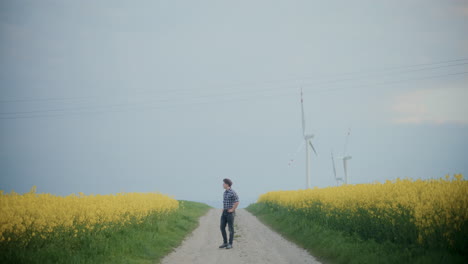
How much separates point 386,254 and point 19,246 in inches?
431

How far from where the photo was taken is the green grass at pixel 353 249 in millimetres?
9023

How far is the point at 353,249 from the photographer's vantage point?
12.0 m

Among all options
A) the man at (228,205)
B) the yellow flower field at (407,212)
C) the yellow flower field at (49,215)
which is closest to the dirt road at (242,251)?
the man at (228,205)

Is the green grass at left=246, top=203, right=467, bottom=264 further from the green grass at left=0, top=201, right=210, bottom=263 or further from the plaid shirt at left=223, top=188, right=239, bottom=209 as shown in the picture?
the green grass at left=0, top=201, right=210, bottom=263

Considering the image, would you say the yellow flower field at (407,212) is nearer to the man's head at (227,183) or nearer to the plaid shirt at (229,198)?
the plaid shirt at (229,198)

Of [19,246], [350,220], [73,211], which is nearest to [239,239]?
[350,220]

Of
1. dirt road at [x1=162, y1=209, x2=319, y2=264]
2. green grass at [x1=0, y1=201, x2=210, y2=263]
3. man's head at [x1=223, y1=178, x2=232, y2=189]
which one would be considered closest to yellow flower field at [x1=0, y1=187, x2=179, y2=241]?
green grass at [x1=0, y1=201, x2=210, y2=263]

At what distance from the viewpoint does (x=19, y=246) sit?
10906mm

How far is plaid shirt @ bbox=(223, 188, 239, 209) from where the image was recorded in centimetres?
1567

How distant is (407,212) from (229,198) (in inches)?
280

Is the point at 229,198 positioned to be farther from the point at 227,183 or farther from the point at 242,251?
the point at 242,251

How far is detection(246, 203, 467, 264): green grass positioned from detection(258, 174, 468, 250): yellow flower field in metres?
0.41

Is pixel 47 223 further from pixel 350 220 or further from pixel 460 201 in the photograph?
pixel 460 201

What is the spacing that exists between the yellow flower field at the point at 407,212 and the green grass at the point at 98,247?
304 inches
